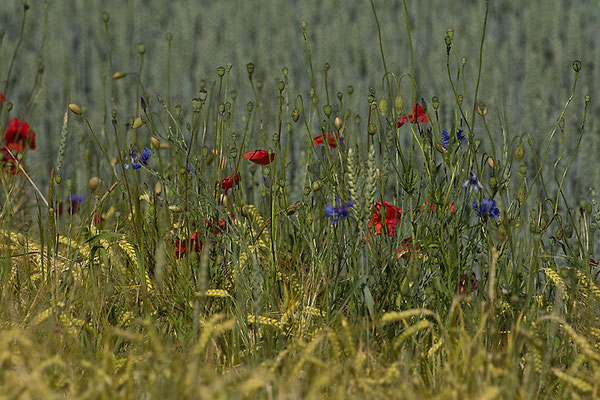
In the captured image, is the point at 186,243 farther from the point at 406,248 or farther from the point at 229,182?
the point at 406,248

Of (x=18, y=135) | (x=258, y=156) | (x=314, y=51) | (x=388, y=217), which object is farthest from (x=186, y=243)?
(x=314, y=51)

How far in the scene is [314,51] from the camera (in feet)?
11.6

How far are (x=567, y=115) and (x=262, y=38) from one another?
4.39 ft

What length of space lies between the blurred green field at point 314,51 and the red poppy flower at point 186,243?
92 cm

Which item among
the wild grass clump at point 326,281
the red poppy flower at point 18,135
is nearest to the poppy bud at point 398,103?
the wild grass clump at point 326,281

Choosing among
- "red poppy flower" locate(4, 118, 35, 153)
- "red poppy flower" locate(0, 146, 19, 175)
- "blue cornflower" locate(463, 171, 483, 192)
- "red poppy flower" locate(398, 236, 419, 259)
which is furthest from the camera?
"red poppy flower" locate(4, 118, 35, 153)

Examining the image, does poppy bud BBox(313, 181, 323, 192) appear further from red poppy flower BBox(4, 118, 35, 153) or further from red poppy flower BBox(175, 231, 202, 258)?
red poppy flower BBox(4, 118, 35, 153)

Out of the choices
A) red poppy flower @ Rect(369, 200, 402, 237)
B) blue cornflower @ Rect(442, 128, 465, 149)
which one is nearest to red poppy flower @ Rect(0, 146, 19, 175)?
red poppy flower @ Rect(369, 200, 402, 237)

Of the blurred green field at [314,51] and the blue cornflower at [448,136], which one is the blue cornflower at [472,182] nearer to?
the blue cornflower at [448,136]

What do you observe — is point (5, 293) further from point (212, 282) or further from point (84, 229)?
point (84, 229)

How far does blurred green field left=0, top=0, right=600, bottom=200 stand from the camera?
10.7 feet

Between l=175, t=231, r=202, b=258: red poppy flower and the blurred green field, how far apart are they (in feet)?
3.02

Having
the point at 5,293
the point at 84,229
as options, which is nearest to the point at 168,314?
the point at 5,293

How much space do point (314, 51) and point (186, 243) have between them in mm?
1543
